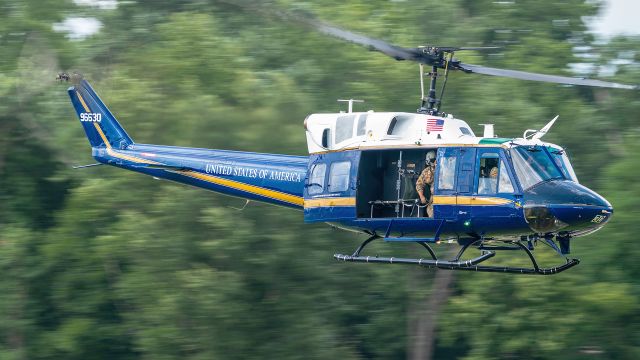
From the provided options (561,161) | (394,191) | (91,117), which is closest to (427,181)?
(394,191)

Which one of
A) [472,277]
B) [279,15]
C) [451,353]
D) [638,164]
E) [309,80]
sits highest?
[279,15]

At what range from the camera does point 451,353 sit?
80.3ft

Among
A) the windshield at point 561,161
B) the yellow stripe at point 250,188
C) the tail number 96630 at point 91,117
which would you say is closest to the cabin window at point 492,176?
the windshield at point 561,161

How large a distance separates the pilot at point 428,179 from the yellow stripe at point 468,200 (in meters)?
0.26

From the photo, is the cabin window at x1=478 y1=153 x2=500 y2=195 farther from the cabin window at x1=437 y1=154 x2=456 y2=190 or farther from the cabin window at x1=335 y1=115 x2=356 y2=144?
the cabin window at x1=335 y1=115 x2=356 y2=144

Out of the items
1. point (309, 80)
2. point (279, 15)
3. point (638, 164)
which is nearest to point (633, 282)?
point (638, 164)

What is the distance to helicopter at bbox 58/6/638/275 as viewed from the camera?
500 inches

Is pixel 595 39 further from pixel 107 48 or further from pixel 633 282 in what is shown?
pixel 107 48

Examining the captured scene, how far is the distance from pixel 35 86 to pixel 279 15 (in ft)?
41.1

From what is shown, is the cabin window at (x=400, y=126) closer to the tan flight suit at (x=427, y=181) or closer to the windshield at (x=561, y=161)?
the tan flight suit at (x=427, y=181)

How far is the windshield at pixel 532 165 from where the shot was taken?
12766mm

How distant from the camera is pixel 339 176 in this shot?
14.2 meters

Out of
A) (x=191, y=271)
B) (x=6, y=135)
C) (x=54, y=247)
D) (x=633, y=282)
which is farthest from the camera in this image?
(x=6, y=135)

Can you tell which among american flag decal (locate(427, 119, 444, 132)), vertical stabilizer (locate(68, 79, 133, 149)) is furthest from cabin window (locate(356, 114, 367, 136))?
vertical stabilizer (locate(68, 79, 133, 149))
